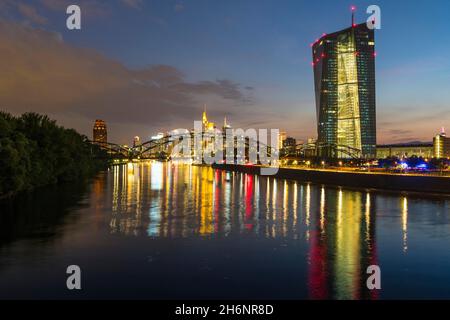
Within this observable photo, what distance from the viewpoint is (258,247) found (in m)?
19.0

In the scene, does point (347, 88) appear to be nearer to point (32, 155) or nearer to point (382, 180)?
point (382, 180)

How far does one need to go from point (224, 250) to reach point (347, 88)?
575 feet

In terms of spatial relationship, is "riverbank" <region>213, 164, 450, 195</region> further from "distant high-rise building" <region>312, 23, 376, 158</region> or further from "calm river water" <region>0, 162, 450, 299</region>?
"distant high-rise building" <region>312, 23, 376, 158</region>

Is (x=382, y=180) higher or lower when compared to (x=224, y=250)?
higher

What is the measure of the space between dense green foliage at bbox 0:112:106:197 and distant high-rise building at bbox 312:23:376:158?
135648mm

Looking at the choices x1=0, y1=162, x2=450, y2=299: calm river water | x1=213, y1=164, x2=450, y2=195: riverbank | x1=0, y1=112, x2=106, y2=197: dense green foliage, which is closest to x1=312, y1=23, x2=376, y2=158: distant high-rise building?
x1=213, y1=164, x2=450, y2=195: riverbank

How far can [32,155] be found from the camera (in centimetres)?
4447

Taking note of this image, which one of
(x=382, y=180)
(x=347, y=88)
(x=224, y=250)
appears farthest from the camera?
(x=347, y=88)

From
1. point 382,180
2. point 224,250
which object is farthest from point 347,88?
point 224,250

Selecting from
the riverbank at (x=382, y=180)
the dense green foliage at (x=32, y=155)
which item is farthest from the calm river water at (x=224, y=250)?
the riverbank at (x=382, y=180)

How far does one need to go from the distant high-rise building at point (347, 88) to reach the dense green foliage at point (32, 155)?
445 feet

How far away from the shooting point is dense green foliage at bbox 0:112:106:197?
3412 centimetres

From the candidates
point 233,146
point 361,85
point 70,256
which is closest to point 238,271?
point 70,256

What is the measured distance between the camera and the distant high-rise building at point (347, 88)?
603ft
